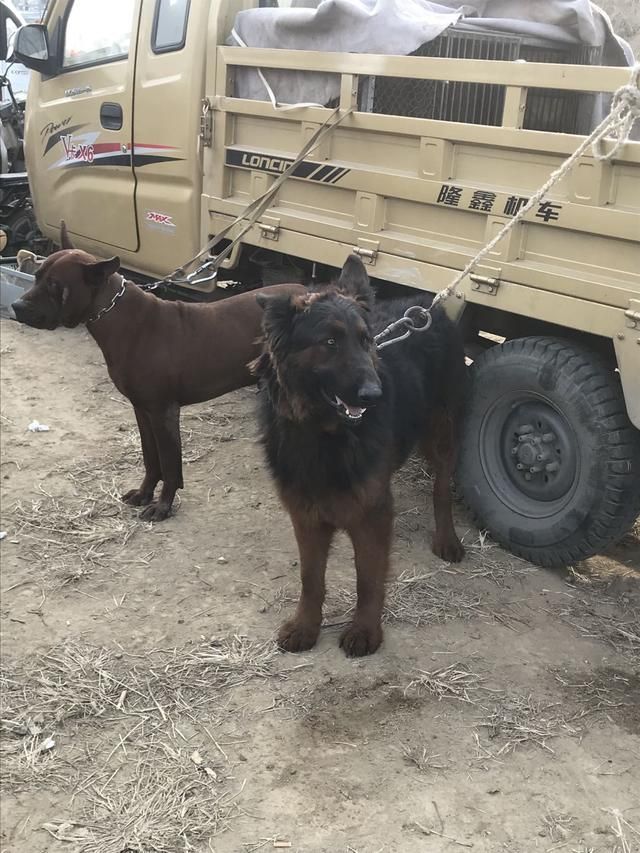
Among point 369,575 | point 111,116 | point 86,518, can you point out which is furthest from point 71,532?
point 111,116

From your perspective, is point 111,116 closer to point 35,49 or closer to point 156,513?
point 35,49

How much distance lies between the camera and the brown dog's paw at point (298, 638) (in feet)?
11.5

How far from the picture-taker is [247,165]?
16.6 ft

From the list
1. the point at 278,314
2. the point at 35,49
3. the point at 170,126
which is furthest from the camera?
the point at 35,49

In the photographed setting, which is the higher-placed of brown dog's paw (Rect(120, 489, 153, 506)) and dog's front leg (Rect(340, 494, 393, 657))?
dog's front leg (Rect(340, 494, 393, 657))

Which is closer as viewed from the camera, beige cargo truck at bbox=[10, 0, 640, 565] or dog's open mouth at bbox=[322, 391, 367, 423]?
dog's open mouth at bbox=[322, 391, 367, 423]

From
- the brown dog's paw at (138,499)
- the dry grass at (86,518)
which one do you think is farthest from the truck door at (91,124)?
the brown dog's paw at (138,499)

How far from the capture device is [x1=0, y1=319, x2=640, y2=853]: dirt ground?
265cm

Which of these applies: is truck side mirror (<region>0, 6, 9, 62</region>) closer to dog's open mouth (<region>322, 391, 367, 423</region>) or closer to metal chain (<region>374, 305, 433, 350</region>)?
metal chain (<region>374, 305, 433, 350</region>)

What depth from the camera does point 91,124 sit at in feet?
20.6

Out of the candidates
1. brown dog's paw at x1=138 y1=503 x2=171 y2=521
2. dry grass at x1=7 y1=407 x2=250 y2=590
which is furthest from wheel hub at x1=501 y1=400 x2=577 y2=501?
dry grass at x1=7 y1=407 x2=250 y2=590

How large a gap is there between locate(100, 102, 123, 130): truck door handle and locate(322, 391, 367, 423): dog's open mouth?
3931mm

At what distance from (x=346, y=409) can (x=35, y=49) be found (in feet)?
16.7

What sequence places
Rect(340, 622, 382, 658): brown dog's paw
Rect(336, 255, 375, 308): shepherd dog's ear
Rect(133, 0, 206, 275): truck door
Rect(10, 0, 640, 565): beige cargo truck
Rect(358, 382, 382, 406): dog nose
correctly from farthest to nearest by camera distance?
Rect(133, 0, 206, 275): truck door, Rect(10, 0, 640, 565): beige cargo truck, Rect(340, 622, 382, 658): brown dog's paw, Rect(336, 255, 375, 308): shepherd dog's ear, Rect(358, 382, 382, 406): dog nose
